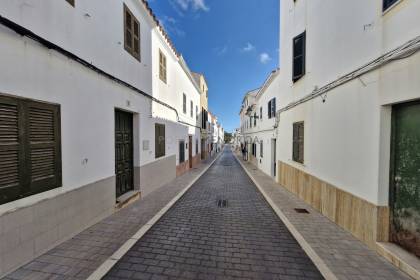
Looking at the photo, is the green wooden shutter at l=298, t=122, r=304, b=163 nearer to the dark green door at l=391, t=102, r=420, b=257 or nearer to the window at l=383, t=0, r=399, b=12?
the dark green door at l=391, t=102, r=420, b=257

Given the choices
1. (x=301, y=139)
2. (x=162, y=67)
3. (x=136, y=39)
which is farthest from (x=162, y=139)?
(x=301, y=139)

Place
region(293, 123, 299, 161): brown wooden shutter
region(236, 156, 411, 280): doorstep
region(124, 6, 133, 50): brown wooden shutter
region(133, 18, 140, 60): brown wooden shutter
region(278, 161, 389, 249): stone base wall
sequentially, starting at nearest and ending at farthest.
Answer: region(236, 156, 411, 280): doorstep → region(278, 161, 389, 249): stone base wall → region(124, 6, 133, 50): brown wooden shutter → region(133, 18, 140, 60): brown wooden shutter → region(293, 123, 299, 161): brown wooden shutter

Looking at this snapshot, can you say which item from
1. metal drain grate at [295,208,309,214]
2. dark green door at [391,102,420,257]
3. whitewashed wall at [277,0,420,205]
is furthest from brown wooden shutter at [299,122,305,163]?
dark green door at [391,102,420,257]

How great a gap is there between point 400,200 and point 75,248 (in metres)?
5.80

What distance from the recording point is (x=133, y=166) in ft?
21.8

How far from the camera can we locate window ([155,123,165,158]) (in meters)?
8.16

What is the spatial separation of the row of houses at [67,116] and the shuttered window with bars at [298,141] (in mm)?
5716

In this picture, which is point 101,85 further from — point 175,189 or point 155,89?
point 175,189

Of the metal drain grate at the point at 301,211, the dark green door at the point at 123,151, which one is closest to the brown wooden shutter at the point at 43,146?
the dark green door at the point at 123,151

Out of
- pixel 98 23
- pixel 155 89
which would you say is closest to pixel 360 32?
pixel 98 23

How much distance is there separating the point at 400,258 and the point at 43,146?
619cm

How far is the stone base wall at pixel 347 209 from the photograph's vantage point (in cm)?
346

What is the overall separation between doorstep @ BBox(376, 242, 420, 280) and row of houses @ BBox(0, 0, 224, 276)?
5.85m

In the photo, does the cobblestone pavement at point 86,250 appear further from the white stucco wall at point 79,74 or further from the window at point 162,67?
the window at point 162,67
